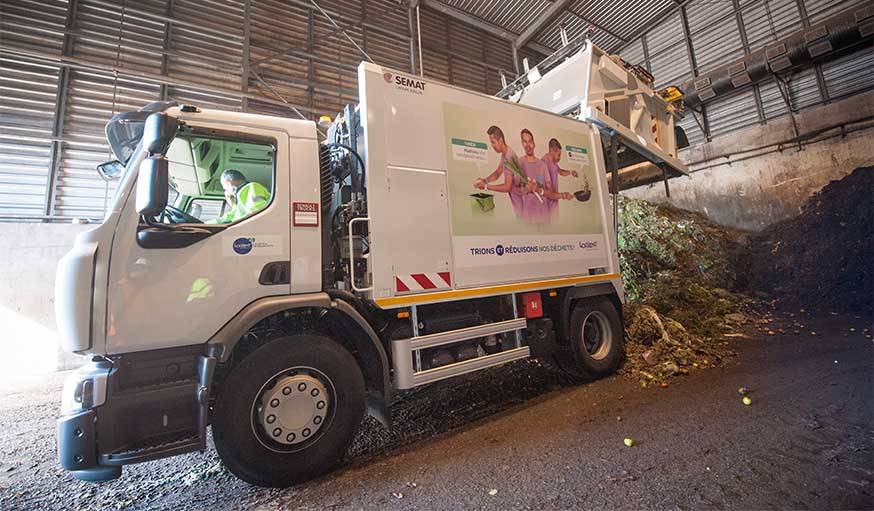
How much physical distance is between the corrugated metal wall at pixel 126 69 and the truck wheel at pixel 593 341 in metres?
7.69

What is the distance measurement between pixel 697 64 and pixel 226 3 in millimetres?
13006

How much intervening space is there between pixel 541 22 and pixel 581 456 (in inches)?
477

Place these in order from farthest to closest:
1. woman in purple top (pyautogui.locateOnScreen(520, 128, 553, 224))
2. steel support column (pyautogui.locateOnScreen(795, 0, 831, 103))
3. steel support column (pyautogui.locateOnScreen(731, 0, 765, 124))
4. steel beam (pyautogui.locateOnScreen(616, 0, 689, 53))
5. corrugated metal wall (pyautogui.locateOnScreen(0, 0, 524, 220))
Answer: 1. steel beam (pyautogui.locateOnScreen(616, 0, 689, 53))
2. steel support column (pyautogui.locateOnScreen(731, 0, 765, 124))
3. steel support column (pyautogui.locateOnScreen(795, 0, 831, 103))
4. corrugated metal wall (pyautogui.locateOnScreen(0, 0, 524, 220))
5. woman in purple top (pyautogui.locateOnScreen(520, 128, 553, 224))

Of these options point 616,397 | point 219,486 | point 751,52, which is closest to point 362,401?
point 219,486

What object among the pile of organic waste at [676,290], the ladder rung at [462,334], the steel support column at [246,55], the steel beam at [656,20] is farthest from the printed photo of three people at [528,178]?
the steel beam at [656,20]

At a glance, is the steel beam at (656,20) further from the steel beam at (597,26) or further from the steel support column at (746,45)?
the steel support column at (746,45)

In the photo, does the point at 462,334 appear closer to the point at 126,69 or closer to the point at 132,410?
the point at 132,410

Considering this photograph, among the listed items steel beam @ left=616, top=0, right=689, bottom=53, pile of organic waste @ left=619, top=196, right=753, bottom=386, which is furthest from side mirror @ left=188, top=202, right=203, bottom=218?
steel beam @ left=616, top=0, right=689, bottom=53

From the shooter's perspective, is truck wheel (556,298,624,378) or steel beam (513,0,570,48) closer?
truck wheel (556,298,624,378)

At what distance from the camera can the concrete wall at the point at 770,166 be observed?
7523 mm

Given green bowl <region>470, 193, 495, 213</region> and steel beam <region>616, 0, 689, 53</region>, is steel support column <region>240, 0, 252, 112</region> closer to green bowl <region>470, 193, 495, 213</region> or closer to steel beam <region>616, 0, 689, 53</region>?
green bowl <region>470, 193, 495, 213</region>

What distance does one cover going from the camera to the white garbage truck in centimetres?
215

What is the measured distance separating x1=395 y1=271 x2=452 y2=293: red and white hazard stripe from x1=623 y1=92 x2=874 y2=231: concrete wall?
991cm

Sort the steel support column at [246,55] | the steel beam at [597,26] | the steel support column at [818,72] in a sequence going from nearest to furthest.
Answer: the steel support column at [246,55] < the steel support column at [818,72] < the steel beam at [597,26]
